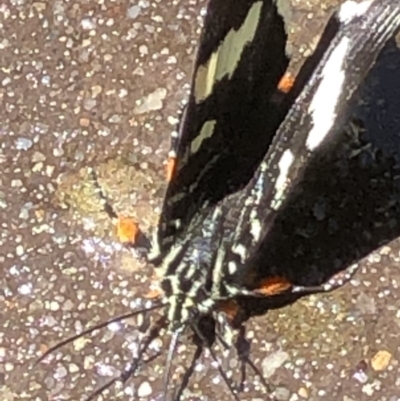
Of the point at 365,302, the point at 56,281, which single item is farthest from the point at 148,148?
the point at 365,302

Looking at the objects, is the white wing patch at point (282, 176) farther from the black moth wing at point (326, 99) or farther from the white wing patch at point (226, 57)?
the white wing patch at point (226, 57)

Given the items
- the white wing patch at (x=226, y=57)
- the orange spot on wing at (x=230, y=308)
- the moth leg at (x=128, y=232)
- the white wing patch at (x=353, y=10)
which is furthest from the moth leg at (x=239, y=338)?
the white wing patch at (x=353, y=10)

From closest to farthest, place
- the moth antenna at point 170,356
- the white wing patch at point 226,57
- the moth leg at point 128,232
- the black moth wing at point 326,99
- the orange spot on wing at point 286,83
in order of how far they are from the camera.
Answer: the black moth wing at point 326,99, the white wing patch at point 226,57, the moth antenna at point 170,356, the moth leg at point 128,232, the orange spot on wing at point 286,83

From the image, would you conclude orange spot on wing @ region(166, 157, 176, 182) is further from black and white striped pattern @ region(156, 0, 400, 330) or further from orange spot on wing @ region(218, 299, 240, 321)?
orange spot on wing @ region(218, 299, 240, 321)

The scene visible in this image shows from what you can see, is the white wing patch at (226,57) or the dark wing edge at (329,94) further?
the white wing patch at (226,57)

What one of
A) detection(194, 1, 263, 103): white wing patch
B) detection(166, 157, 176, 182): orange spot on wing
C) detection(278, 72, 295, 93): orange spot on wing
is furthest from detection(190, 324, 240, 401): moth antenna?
detection(278, 72, 295, 93): orange spot on wing

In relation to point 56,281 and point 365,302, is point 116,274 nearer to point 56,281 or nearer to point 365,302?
point 56,281

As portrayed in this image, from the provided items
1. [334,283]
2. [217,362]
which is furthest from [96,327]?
[334,283]
